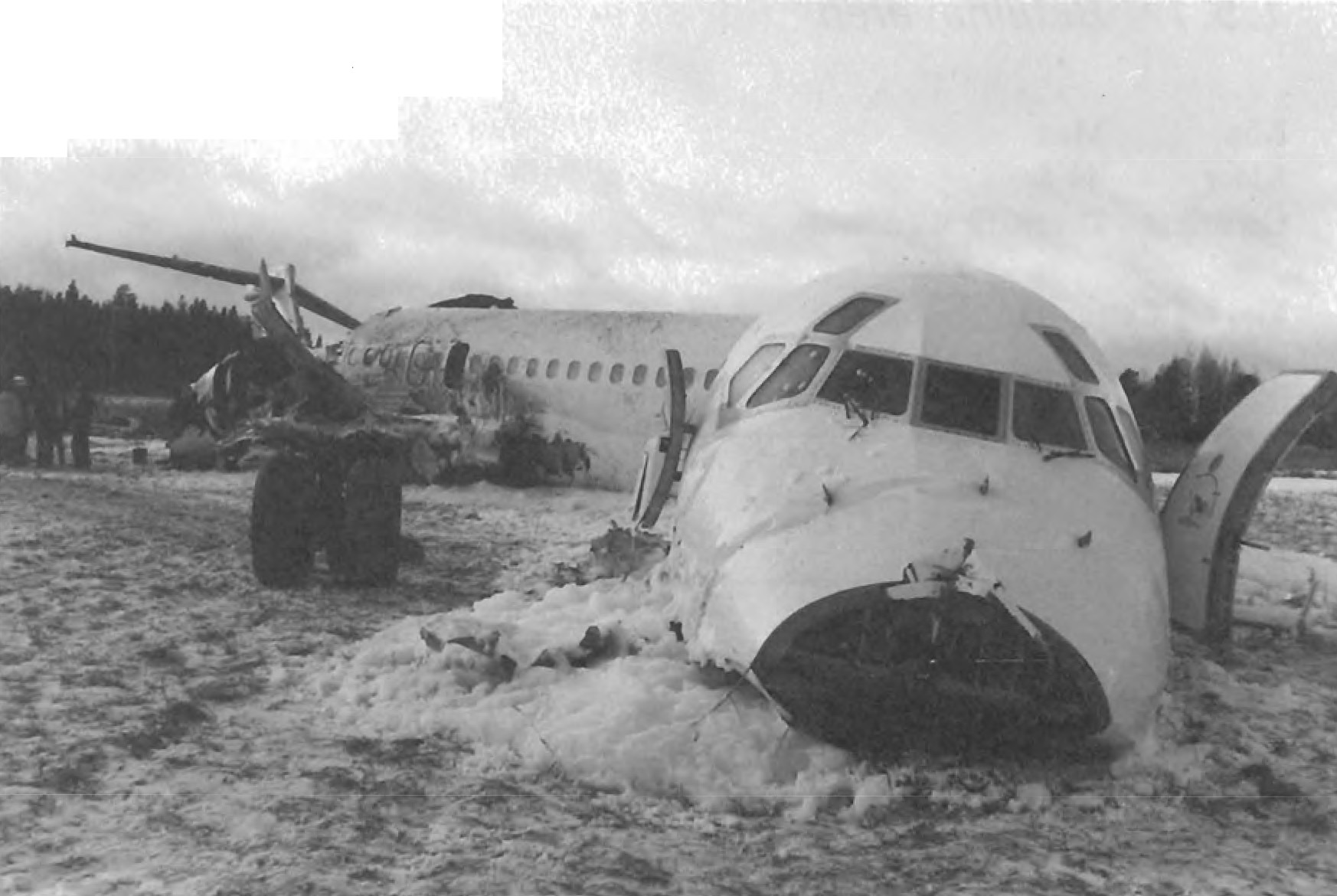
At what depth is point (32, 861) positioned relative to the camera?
Result: 4367mm

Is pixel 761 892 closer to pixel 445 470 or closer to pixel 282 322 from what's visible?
pixel 282 322

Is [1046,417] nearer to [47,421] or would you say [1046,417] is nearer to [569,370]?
[569,370]

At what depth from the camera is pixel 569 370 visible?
20125 mm

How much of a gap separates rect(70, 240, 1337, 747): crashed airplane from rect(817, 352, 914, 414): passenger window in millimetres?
17

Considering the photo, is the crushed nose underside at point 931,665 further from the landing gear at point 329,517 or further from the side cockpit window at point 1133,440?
the landing gear at point 329,517

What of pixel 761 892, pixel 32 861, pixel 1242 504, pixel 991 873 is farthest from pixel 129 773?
pixel 1242 504

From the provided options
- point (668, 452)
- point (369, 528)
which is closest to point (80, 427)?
point (369, 528)

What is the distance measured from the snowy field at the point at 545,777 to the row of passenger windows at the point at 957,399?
5.69 feet

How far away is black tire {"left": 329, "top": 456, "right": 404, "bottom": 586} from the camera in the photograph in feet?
35.9

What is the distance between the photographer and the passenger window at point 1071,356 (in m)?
7.12

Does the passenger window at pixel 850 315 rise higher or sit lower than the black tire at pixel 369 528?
higher

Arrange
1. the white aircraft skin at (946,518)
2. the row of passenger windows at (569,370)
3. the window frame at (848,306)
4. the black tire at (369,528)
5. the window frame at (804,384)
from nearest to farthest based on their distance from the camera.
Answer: the white aircraft skin at (946,518) → the window frame at (804,384) → the window frame at (848,306) → the black tire at (369,528) → the row of passenger windows at (569,370)

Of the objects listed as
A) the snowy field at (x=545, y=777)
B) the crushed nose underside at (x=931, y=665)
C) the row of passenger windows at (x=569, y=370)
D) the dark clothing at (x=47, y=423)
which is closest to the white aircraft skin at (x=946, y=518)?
the crushed nose underside at (x=931, y=665)

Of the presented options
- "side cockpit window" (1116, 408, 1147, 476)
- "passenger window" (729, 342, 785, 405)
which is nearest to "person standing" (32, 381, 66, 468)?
"passenger window" (729, 342, 785, 405)
